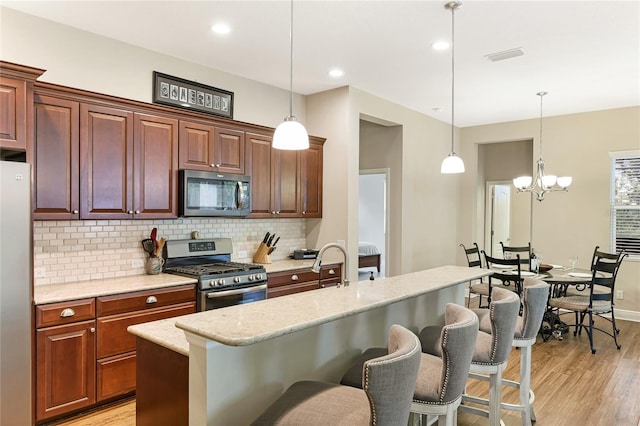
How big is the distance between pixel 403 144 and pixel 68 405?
4.90m

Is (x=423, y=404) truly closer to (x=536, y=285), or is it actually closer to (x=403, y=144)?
(x=536, y=285)

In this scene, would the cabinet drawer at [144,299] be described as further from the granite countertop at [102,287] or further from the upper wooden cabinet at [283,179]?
the upper wooden cabinet at [283,179]

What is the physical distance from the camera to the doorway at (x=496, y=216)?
310 inches

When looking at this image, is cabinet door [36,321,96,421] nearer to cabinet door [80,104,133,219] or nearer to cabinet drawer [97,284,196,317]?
cabinet drawer [97,284,196,317]

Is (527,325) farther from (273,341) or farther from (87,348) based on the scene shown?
(87,348)

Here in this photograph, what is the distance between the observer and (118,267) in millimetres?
3676

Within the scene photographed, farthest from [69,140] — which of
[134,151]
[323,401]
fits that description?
[323,401]

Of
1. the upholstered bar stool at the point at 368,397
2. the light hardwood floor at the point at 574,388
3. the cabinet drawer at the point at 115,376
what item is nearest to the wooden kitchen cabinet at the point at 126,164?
the cabinet drawer at the point at 115,376

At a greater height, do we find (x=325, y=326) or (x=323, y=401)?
(x=325, y=326)

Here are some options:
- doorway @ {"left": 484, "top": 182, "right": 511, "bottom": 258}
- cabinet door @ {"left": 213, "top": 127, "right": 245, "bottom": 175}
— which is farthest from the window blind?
cabinet door @ {"left": 213, "top": 127, "right": 245, "bottom": 175}

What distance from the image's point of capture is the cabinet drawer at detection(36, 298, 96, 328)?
9.02 ft

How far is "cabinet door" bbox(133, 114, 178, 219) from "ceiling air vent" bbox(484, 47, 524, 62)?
3.08m

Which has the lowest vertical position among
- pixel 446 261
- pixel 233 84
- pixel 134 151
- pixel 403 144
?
pixel 446 261

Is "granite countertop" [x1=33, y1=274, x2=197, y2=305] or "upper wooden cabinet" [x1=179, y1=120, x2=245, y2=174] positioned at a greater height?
"upper wooden cabinet" [x1=179, y1=120, x2=245, y2=174]
